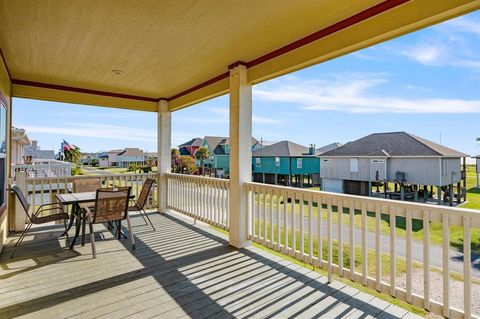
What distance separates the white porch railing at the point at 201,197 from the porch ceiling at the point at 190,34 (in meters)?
1.73

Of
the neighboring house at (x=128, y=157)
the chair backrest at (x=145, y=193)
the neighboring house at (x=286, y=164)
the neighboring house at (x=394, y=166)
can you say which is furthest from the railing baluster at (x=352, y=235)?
the neighboring house at (x=128, y=157)

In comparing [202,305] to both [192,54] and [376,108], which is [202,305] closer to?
[192,54]

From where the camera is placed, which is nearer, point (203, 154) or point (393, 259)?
point (393, 259)

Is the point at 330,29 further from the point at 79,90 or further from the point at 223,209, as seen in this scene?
the point at 79,90

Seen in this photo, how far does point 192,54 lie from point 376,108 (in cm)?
1304

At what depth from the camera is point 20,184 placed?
485 cm

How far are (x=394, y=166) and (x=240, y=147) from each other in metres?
14.3

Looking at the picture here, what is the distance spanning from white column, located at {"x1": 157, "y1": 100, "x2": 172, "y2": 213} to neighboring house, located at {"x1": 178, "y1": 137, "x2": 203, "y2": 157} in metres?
22.8

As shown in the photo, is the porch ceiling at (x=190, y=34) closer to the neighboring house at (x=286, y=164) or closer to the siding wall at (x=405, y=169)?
the siding wall at (x=405, y=169)

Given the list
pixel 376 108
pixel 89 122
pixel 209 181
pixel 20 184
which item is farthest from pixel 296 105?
pixel 89 122

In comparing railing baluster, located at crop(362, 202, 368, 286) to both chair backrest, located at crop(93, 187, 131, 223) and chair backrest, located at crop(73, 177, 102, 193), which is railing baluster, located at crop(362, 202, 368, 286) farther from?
chair backrest, located at crop(73, 177, 102, 193)

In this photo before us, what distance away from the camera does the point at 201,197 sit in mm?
5109

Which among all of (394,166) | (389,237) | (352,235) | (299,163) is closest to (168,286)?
(352,235)

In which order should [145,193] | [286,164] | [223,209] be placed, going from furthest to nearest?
[286,164] < [145,193] < [223,209]
